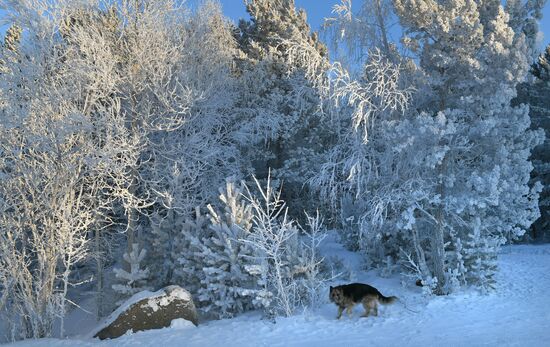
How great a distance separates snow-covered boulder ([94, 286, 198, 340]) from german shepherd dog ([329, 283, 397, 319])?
3.50m

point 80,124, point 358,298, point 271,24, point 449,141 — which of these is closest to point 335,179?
point 449,141

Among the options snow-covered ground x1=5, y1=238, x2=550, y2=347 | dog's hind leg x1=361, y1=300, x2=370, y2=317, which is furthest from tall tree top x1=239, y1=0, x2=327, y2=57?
dog's hind leg x1=361, y1=300, x2=370, y2=317

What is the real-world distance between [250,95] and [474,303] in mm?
11540

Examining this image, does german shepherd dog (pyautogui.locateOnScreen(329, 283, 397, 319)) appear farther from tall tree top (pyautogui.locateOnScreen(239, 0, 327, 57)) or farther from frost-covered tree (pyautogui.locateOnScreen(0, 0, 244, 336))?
tall tree top (pyautogui.locateOnScreen(239, 0, 327, 57))

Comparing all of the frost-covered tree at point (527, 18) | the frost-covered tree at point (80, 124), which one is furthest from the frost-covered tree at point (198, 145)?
the frost-covered tree at point (527, 18)

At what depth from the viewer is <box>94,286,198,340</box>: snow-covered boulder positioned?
34.9 ft

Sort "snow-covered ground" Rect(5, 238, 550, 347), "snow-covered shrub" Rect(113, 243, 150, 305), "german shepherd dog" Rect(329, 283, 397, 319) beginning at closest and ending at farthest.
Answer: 1. "snow-covered ground" Rect(5, 238, 550, 347)
2. "german shepherd dog" Rect(329, 283, 397, 319)
3. "snow-covered shrub" Rect(113, 243, 150, 305)

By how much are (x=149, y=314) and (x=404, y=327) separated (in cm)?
561

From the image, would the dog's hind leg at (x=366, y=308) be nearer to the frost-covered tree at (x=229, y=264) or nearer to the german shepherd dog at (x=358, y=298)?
the german shepherd dog at (x=358, y=298)

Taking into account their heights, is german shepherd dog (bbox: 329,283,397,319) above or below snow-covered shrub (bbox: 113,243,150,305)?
below

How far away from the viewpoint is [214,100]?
16.8 metres

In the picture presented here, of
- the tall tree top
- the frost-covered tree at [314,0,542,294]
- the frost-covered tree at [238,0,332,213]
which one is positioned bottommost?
the frost-covered tree at [314,0,542,294]

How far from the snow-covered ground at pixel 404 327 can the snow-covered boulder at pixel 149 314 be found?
11.1 inches

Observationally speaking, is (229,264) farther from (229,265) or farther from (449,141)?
(449,141)
